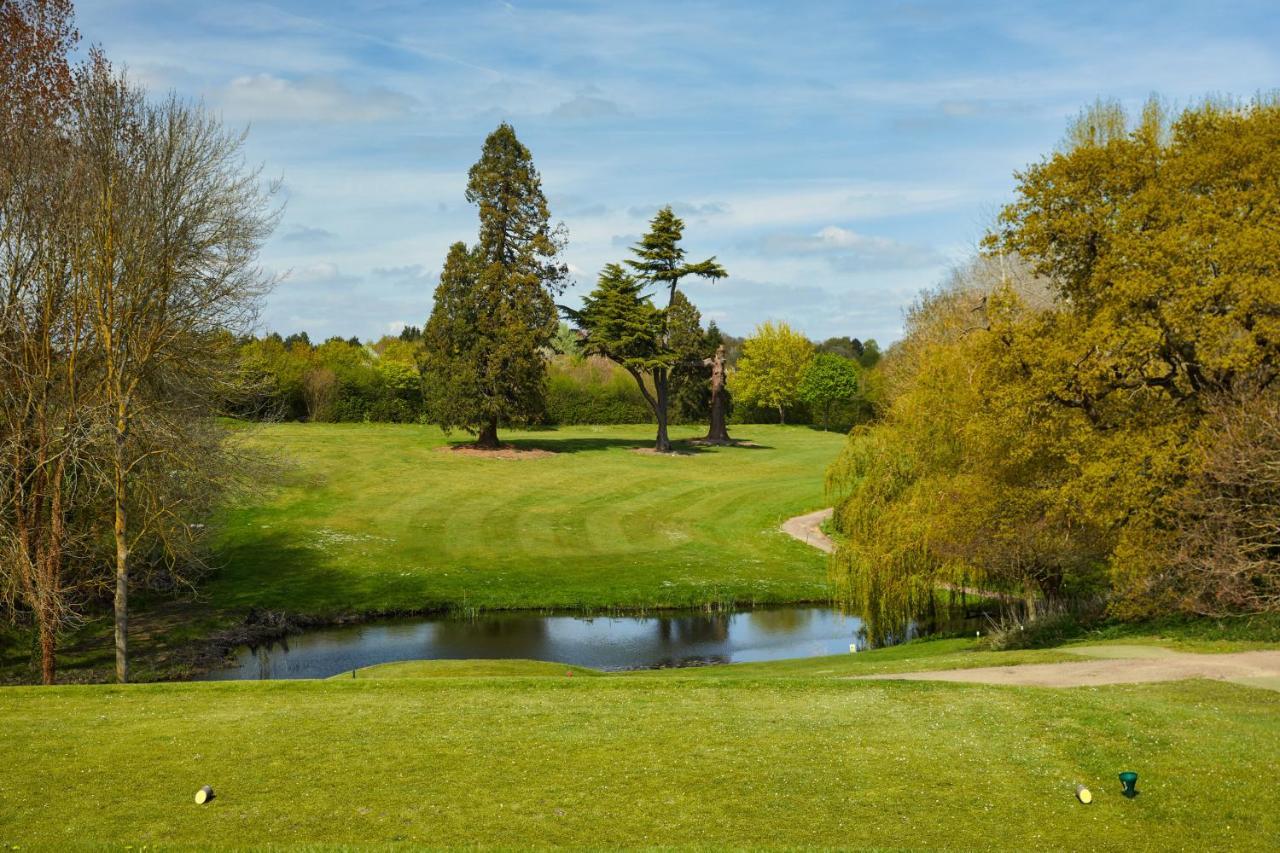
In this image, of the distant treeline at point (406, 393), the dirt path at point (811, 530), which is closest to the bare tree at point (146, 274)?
the dirt path at point (811, 530)

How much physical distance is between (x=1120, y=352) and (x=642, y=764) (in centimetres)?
1424

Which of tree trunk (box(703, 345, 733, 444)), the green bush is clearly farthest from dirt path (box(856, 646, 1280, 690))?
the green bush

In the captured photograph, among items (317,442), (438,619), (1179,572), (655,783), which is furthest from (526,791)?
(317,442)

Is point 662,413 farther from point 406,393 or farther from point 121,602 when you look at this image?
point 121,602

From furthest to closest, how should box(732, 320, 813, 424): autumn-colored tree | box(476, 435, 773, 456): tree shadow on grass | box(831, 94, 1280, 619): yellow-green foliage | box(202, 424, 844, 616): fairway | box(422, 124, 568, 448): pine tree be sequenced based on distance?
box(732, 320, 813, 424): autumn-colored tree, box(476, 435, 773, 456): tree shadow on grass, box(422, 124, 568, 448): pine tree, box(202, 424, 844, 616): fairway, box(831, 94, 1280, 619): yellow-green foliage

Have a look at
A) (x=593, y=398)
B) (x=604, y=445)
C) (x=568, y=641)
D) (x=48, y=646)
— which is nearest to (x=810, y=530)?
(x=568, y=641)

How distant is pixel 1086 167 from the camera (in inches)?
866

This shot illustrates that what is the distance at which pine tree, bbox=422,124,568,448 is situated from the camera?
5588 cm

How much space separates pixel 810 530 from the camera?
4600 cm

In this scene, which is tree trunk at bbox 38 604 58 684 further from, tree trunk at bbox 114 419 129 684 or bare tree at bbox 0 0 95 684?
tree trunk at bbox 114 419 129 684

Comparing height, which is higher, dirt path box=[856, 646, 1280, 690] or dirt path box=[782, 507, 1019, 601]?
dirt path box=[856, 646, 1280, 690]

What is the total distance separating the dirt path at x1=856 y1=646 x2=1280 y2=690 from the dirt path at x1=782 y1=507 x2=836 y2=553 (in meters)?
22.2

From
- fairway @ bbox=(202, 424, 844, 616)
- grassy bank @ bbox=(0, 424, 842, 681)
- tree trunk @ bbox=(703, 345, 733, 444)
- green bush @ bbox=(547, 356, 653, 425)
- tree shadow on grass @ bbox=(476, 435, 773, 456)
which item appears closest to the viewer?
grassy bank @ bbox=(0, 424, 842, 681)

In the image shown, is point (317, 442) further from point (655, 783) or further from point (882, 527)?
point (655, 783)
